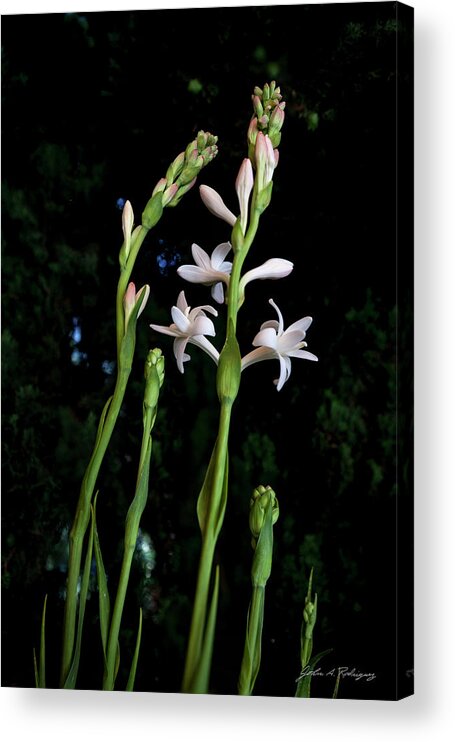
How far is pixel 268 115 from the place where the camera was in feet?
10.0

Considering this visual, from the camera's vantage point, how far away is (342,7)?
9.89 ft

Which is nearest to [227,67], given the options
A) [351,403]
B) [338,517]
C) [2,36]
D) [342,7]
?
[342,7]

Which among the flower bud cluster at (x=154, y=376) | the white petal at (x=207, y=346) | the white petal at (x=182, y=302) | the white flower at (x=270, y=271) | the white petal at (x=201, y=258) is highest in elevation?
the white petal at (x=201, y=258)

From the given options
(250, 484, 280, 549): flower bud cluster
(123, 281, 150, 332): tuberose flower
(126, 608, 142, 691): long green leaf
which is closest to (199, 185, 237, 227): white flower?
(123, 281, 150, 332): tuberose flower

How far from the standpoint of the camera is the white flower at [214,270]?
3055mm

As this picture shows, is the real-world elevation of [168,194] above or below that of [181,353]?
above

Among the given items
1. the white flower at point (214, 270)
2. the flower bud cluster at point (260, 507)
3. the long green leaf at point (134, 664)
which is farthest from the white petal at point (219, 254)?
the long green leaf at point (134, 664)

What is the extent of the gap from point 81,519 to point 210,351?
0.44 m

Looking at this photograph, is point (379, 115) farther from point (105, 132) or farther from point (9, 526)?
point (9, 526)

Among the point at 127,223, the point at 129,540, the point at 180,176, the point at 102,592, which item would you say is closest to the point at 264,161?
the point at 180,176

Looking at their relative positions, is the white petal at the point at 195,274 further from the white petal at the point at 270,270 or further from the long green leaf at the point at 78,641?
the long green leaf at the point at 78,641

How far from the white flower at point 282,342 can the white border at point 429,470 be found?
229mm

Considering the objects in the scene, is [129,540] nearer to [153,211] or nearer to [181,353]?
[181,353]
